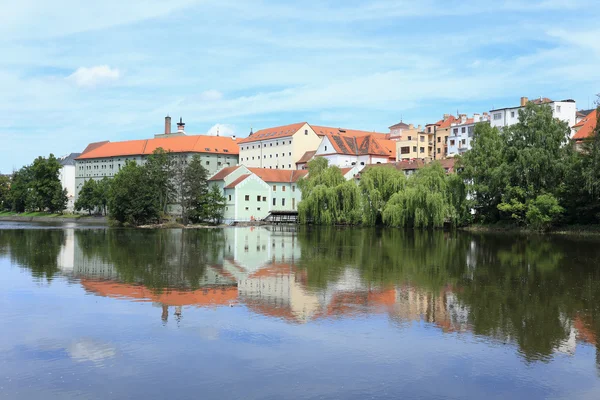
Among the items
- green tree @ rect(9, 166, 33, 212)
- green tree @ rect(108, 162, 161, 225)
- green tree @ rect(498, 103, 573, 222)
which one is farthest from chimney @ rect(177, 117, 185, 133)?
green tree @ rect(498, 103, 573, 222)

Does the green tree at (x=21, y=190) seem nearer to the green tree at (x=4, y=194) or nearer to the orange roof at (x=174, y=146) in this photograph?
the green tree at (x=4, y=194)

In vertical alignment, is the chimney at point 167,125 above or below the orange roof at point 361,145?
above

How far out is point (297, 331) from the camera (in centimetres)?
1435

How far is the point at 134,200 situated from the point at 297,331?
62295 millimetres

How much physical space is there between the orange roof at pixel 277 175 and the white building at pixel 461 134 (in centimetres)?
2464

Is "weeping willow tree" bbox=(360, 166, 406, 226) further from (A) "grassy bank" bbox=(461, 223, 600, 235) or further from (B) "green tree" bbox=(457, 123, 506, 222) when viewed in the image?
(A) "grassy bank" bbox=(461, 223, 600, 235)

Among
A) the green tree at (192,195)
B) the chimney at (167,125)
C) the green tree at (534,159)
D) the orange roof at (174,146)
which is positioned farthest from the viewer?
the chimney at (167,125)

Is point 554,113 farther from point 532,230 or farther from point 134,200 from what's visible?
point 134,200

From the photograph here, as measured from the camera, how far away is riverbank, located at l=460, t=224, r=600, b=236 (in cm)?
5356

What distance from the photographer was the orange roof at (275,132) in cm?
10881

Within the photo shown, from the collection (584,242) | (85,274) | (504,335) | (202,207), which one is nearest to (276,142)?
(202,207)

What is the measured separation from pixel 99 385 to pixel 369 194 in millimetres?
60607

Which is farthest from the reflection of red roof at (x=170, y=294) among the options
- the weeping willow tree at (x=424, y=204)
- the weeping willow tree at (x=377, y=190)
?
the weeping willow tree at (x=377, y=190)

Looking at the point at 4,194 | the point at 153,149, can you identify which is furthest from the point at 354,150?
the point at 4,194
